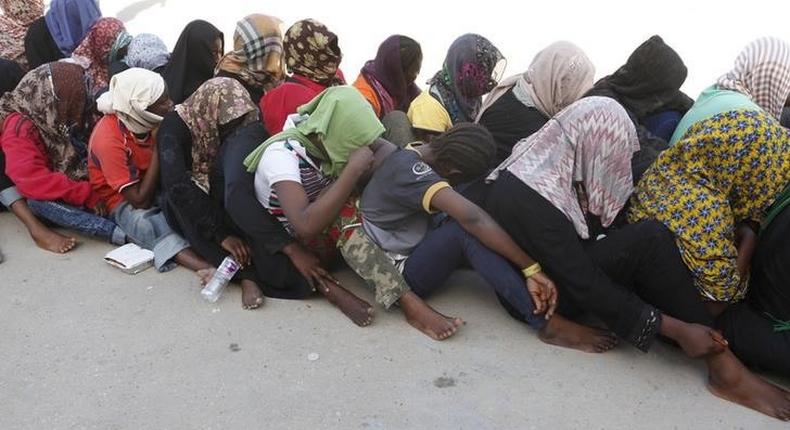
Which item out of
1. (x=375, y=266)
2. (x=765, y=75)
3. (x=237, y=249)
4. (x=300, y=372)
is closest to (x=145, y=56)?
(x=237, y=249)

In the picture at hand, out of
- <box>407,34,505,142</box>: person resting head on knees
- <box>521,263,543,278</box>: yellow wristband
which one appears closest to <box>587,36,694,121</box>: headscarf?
<box>407,34,505,142</box>: person resting head on knees

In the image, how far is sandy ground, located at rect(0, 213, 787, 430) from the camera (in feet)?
6.89

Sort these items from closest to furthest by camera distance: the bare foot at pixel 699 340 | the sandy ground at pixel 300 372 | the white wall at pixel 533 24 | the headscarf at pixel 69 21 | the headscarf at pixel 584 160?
the sandy ground at pixel 300 372, the bare foot at pixel 699 340, the headscarf at pixel 584 160, the headscarf at pixel 69 21, the white wall at pixel 533 24

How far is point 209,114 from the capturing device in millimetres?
2988

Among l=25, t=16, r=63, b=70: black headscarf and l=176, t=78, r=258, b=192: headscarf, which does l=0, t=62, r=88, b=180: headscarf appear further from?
l=25, t=16, r=63, b=70: black headscarf

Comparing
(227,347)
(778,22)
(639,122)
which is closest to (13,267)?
(227,347)

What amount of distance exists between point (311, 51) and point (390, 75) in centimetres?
65

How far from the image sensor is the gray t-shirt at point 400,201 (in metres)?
2.47

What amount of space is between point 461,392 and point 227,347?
3.01 feet

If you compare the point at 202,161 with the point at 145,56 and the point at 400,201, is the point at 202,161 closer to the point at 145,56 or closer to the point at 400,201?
the point at 400,201

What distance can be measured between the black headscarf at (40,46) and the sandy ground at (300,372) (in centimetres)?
255

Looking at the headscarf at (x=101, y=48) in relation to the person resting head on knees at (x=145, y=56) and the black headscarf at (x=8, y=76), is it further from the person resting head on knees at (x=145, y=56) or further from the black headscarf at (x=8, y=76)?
the black headscarf at (x=8, y=76)

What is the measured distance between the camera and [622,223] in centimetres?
259

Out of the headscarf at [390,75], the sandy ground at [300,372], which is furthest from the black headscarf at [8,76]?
the headscarf at [390,75]
